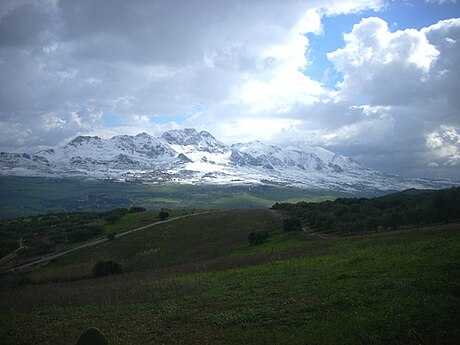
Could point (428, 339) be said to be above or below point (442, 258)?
below

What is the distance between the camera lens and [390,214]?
55688mm

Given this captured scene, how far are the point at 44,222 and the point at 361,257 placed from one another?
3542 inches

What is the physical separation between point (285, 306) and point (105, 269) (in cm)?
3838

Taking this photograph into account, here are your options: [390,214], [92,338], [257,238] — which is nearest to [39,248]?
[257,238]

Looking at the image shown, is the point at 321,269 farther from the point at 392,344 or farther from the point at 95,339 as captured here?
the point at 95,339

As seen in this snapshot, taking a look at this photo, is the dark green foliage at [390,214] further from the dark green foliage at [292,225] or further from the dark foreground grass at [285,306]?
the dark foreground grass at [285,306]

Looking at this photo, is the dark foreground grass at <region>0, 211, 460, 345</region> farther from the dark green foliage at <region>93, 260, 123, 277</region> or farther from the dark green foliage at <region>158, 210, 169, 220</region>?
the dark green foliage at <region>158, 210, 169, 220</region>

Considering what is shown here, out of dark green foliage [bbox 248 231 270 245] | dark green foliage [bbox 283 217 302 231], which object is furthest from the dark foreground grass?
dark green foliage [bbox 283 217 302 231]

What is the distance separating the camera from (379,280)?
23328 mm

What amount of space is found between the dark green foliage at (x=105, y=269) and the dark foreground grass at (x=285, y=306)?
15653 millimetres

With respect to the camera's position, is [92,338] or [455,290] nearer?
[92,338]

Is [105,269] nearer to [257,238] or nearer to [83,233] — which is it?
[257,238]

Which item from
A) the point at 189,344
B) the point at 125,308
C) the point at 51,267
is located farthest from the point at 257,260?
the point at 51,267

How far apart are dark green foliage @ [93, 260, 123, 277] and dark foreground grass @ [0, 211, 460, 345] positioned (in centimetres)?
1565
